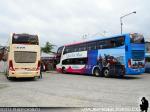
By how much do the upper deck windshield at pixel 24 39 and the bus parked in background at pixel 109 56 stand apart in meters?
7.26

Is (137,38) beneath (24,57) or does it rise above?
above

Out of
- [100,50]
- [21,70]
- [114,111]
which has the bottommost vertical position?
[114,111]

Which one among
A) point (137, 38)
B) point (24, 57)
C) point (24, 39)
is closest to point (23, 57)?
point (24, 57)

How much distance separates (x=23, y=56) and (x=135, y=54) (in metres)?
9.46

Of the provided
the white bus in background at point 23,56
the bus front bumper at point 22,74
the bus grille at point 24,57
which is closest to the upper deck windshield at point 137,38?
the white bus in background at point 23,56

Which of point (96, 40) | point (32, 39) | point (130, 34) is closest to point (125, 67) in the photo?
point (130, 34)

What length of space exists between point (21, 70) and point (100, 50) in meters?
9.01

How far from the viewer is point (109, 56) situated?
1061 inches

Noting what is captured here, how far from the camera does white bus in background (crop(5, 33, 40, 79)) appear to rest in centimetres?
2212

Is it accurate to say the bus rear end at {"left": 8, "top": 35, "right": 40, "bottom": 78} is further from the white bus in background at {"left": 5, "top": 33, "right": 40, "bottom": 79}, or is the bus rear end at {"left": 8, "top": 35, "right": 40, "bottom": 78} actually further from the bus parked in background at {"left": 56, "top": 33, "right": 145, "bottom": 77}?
the bus parked in background at {"left": 56, "top": 33, "right": 145, "bottom": 77}

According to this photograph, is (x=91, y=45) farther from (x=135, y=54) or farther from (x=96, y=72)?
(x=135, y=54)

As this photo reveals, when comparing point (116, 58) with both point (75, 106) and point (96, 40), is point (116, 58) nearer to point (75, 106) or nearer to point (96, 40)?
point (96, 40)

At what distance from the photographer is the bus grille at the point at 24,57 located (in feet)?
72.8

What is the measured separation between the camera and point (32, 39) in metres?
22.9
